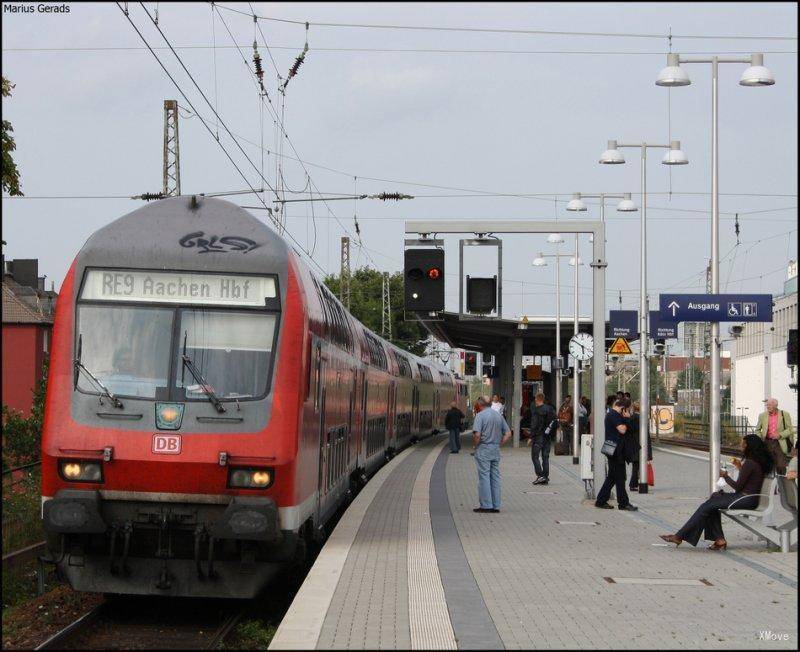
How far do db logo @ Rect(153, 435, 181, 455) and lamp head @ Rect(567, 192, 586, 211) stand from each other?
2590 centimetres

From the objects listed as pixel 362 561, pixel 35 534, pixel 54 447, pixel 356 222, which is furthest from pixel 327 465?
pixel 356 222

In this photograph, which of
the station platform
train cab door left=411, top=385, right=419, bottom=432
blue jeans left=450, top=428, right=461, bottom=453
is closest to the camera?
the station platform

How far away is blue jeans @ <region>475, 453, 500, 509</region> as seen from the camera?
18.8 metres

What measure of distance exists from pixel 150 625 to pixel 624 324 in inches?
994

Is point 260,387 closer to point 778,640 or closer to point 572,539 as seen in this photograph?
point 778,640

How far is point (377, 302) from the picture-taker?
8962 cm

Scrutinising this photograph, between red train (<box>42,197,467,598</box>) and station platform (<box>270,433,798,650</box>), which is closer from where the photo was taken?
station platform (<box>270,433,798,650</box>)

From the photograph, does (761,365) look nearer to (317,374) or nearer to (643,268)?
(643,268)

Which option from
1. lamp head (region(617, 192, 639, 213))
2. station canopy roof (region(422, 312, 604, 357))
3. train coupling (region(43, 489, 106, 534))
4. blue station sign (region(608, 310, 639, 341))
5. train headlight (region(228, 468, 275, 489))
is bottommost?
train coupling (region(43, 489, 106, 534))

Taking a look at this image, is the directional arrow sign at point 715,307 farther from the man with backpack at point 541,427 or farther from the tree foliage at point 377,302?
the tree foliage at point 377,302

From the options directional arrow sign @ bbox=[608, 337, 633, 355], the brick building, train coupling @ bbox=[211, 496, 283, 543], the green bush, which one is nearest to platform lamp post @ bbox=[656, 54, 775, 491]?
directional arrow sign @ bbox=[608, 337, 633, 355]

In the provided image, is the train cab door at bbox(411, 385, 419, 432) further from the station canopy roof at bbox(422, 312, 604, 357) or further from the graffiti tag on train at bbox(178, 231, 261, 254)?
the graffiti tag on train at bbox(178, 231, 261, 254)

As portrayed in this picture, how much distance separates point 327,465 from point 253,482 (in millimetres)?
3913

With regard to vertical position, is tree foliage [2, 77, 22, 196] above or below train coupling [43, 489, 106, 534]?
above
